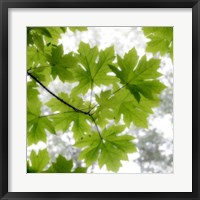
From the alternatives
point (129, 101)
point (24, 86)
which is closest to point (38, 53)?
point (24, 86)

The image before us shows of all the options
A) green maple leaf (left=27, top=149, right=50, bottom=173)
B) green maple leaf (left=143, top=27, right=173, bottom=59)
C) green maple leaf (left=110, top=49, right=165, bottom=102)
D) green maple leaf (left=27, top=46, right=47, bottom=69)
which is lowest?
green maple leaf (left=27, top=149, right=50, bottom=173)

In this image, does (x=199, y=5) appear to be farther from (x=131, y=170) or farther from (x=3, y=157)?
(x=3, y=157)

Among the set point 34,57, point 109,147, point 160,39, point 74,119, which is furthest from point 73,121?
point 160,39

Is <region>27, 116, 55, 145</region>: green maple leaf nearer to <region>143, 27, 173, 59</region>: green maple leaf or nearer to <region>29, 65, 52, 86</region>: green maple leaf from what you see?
<region>29, 65, 52, 86</region>: green maple leaf

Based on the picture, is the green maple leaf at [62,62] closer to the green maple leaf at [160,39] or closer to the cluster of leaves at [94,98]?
the cluster of leaves at [94,98]

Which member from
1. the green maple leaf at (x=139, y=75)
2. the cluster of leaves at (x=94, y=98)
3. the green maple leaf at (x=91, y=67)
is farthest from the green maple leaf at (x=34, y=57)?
the green maple leaf at (x=139, y=75)

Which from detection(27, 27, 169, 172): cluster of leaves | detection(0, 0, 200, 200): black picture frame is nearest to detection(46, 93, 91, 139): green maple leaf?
detection(27, 27, 169, 172): cluster of leaves
